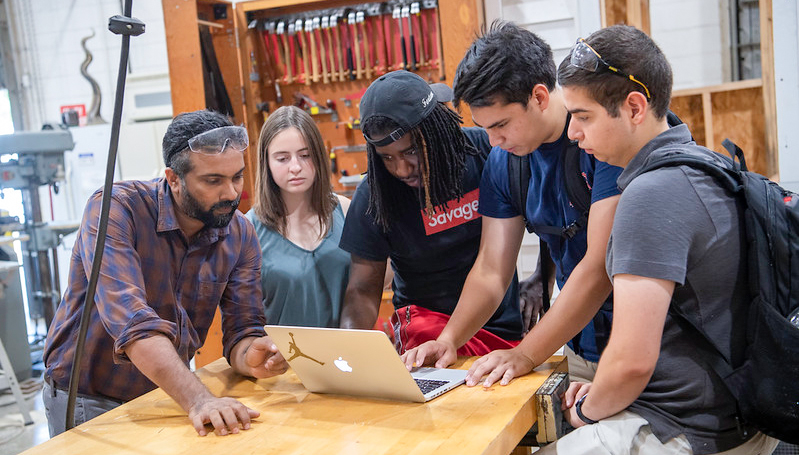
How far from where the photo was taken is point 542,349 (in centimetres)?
174

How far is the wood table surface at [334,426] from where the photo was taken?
4.55ft

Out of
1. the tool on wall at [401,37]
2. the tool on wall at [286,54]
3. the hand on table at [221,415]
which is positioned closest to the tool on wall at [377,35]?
the tool on wall at [401,37]

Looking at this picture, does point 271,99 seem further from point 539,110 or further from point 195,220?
point 539,110

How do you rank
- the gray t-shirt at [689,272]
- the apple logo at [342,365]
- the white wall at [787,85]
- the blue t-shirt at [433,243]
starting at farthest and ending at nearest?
1. the white wall at [787,85]
2. the blue t-shirt at [433,243]
3. the apple logo at [342,365]
4. the gray t-shirt at [689,272]

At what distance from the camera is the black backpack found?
4.24ft

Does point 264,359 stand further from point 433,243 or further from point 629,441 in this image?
point 629,441

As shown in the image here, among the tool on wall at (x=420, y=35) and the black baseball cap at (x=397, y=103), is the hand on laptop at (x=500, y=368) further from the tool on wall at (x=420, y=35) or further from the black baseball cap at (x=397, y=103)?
the tool on wall at (x=420, y=35)

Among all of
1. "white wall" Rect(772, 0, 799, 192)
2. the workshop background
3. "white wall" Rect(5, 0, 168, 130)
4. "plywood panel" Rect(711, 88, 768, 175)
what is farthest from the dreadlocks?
"white wall" Rect(5, 0, 168, 130)

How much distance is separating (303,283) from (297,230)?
21 cm

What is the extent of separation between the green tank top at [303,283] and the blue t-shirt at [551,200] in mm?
745

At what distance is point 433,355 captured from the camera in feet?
6.17

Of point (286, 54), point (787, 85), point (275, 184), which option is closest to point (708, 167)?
point (275, 184)

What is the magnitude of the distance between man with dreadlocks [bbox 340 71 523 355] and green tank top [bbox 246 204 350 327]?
29 centimetres

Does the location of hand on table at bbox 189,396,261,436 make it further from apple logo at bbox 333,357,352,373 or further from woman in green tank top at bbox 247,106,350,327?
woman in green tank top at bbox 247,106,350,327
